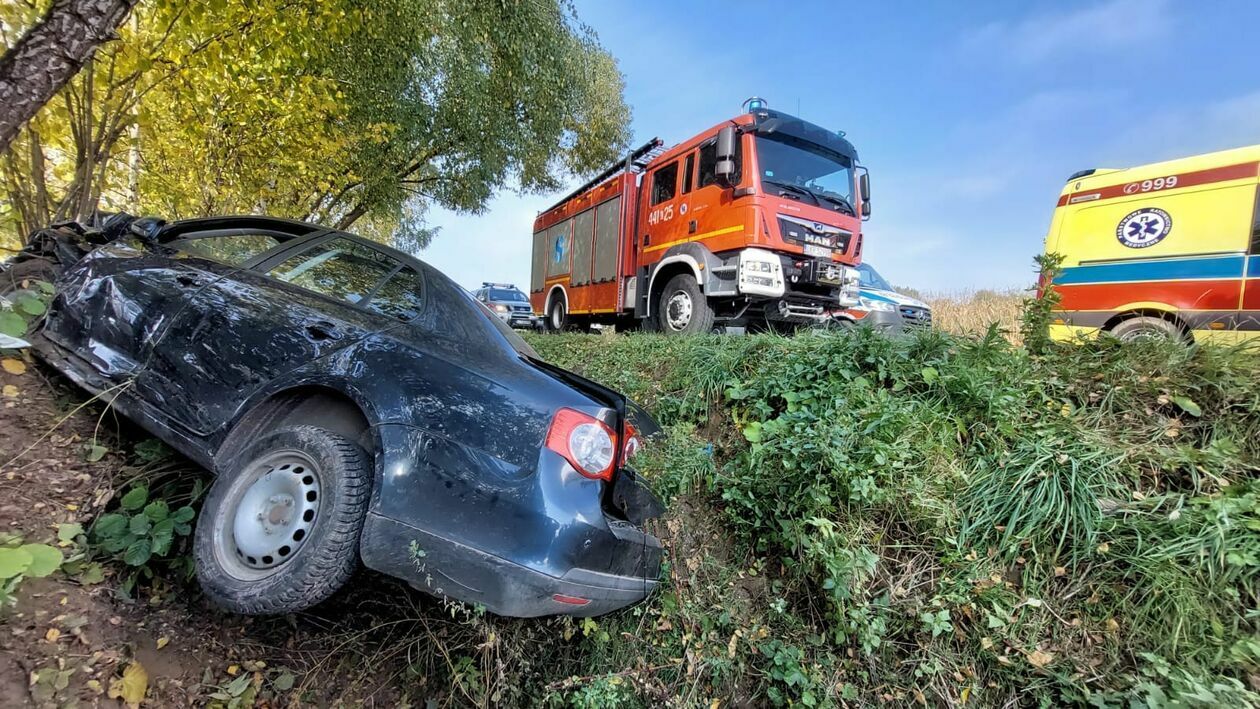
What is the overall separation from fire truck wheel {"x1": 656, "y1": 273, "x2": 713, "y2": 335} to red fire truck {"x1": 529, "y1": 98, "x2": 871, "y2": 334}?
0.01 meters

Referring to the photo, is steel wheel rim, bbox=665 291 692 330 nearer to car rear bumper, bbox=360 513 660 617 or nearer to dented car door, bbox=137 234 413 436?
dented car door, bbox=137 234 413 436

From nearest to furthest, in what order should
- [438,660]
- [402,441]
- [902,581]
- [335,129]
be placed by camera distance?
[402,441], [902,581], [438,660], [335,129]

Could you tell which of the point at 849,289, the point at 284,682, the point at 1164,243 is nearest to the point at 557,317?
the point at 849,289

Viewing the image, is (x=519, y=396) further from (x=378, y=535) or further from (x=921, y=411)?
(x=921, y=411)

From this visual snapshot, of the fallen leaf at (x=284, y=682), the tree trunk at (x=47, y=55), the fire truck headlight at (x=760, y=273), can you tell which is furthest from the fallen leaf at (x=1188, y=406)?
the tree trunk at (x=47, y=55)

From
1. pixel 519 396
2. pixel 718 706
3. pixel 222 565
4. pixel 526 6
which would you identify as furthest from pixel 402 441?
pixel 526 6

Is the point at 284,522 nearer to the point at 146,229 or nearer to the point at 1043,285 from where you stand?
the point at 146,229

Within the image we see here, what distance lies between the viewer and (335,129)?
26.2ft

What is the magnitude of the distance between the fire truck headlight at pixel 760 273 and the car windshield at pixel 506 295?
13383mm

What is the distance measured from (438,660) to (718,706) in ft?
3.78

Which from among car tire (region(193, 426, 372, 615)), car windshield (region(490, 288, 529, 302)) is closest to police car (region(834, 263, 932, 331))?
car tire (region(193, 426, 372, 615))

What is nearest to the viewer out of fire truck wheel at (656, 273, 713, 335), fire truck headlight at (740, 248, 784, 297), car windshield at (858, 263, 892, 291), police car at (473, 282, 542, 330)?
fire truck headlight at (740, 248, 784, 297)

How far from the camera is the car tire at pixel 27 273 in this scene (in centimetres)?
344

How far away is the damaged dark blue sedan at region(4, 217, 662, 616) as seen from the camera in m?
1.74
